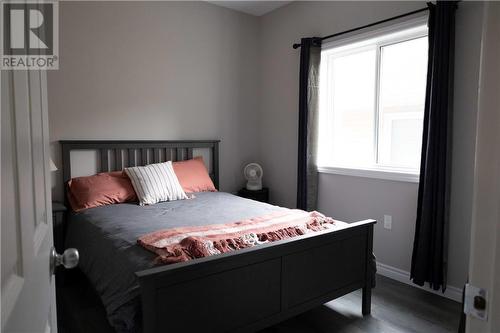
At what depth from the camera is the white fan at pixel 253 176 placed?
4.18 metres

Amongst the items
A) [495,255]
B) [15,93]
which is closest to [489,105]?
[495,255]

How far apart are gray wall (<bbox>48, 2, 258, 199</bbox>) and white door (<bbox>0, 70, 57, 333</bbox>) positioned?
2.63 metres

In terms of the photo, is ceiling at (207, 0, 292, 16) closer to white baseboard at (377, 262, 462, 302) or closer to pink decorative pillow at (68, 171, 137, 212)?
pink decorative pillow at (68, 171, 137, 212)

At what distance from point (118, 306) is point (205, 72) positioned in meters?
2.94

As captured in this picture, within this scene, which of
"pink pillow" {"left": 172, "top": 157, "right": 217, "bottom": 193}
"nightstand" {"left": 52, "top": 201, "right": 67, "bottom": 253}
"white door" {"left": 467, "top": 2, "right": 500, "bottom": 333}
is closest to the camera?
"white door" {"left": 467, "top": 2, "right": 500, "bottom": 333}

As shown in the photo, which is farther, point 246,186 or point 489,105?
point 246,186

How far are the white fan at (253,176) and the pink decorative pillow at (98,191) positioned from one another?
146 centimetres

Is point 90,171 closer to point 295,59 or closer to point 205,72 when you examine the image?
point 205,72

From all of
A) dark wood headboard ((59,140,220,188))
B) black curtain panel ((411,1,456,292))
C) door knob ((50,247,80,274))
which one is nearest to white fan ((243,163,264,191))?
dark wood headboard ((59,140,220,188))

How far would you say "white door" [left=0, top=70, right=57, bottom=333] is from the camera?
52cm

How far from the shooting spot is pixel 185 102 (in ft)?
12.8

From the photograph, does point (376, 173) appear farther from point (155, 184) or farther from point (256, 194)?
point (155, 184)

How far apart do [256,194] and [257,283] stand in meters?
2.29

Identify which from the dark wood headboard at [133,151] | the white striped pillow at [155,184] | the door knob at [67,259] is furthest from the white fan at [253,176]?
the door knob at [67,259]
